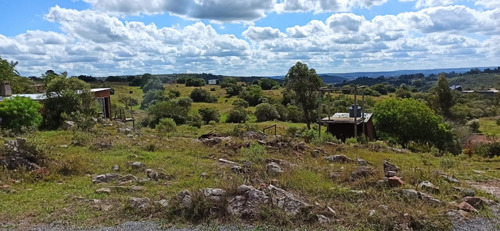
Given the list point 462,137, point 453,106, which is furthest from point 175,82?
point 462,137

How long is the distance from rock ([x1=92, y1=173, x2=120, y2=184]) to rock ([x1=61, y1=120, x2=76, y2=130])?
10.2 metres

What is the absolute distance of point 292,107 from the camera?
175 ft

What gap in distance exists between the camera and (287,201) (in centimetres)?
675

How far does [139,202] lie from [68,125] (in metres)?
13.4

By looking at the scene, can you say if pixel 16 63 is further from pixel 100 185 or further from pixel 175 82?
pixel 175 82

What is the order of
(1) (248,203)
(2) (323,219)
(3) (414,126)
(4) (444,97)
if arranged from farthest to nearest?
1. (4) (444,97)
2. (3) (414,126)
3. (1) (248,203)
4. (2) (323,219)

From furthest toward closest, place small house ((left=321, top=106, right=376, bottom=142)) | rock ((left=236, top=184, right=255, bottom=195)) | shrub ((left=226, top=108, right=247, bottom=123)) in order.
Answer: shrub ((left=226, top=108, right=247, bottom=123)) < small house ((left=321, top=106, right=376, bottom=142)) < rock ((left=236, top=184, right=255, bottom=195))

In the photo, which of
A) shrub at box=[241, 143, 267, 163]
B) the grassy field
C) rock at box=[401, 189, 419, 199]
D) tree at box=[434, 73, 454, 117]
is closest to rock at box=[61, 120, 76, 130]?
the grassy field

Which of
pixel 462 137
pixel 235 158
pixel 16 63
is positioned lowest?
pixel 462 137

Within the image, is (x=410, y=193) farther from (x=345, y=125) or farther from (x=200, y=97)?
(x=200, y=97)

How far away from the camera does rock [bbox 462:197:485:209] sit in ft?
23.5

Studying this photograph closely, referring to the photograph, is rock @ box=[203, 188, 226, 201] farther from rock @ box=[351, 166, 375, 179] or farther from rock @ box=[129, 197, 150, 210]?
rock @ box=[351, 166, 375, 179]

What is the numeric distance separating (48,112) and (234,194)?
16619 millimetres

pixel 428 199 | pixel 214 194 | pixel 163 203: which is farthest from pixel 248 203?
pixel 428 199
